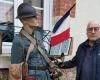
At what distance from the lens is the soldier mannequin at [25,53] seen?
4.29 metres

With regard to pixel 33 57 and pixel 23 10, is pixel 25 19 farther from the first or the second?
pixel 33 57

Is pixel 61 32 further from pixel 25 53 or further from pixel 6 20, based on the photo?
pixel 25 53

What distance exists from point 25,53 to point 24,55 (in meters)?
0.03

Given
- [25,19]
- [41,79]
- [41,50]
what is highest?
[25,19]

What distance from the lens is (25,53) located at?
434 centimetres

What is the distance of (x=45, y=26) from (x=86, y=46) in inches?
71.7

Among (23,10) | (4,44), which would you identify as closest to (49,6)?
(4,44)

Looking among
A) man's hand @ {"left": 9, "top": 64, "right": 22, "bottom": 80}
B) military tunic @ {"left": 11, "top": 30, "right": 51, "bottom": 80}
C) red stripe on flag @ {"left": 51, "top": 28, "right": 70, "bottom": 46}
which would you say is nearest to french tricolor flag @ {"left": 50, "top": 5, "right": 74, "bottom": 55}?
red stripe on flag @ {"left": 51, "top": 28, "right": 70, "bottom": 46}

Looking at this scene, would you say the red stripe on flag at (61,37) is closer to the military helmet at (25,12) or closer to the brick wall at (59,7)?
the military helmet at (25,12)

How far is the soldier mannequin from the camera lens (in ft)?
14.1

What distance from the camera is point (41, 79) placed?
4.46 meters

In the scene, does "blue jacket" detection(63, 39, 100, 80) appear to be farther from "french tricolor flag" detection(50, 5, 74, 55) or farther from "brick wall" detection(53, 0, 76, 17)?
"brick wall" detection(53, 0, 76, 17)

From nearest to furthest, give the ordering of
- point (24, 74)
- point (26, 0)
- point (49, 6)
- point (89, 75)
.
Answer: point (24, 74) < point (89, 75) < point (26, 0) < point (49, 6)

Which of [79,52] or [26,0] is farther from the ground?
[26,0]
